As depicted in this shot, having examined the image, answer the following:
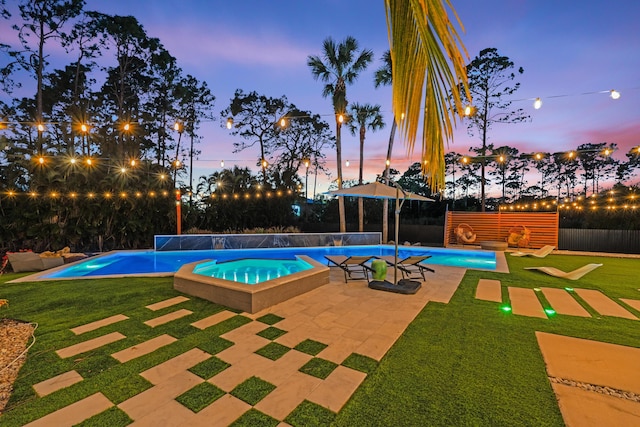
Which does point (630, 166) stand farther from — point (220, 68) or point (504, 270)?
point (220, 68)

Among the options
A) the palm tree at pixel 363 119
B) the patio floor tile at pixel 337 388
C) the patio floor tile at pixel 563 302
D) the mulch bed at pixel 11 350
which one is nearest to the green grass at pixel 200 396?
the patio floor tile at pixel 337 388

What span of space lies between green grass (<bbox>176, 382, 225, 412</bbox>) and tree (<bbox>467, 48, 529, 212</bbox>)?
67.6 feet

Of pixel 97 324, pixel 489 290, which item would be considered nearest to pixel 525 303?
pixel 489 290

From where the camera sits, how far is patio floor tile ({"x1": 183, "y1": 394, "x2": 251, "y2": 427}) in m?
2.10

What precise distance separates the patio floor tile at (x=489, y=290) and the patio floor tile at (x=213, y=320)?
439cm

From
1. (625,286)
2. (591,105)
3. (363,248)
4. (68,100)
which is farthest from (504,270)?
(68,100)

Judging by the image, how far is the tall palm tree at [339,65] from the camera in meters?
14.7

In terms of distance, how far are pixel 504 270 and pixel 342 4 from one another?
8012mm

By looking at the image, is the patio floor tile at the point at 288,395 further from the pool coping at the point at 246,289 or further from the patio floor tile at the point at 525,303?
the patio floor tile at the point at 525,303

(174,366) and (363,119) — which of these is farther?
(363,119)

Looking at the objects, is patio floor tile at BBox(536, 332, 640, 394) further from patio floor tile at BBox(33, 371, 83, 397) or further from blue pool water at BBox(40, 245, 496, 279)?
blue pool water at BBox(40, 245, 496, 279)

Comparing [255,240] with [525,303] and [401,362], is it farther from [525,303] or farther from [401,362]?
Result: [401,362]

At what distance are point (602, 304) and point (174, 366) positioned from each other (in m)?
6.57

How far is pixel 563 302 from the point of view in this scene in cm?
495
